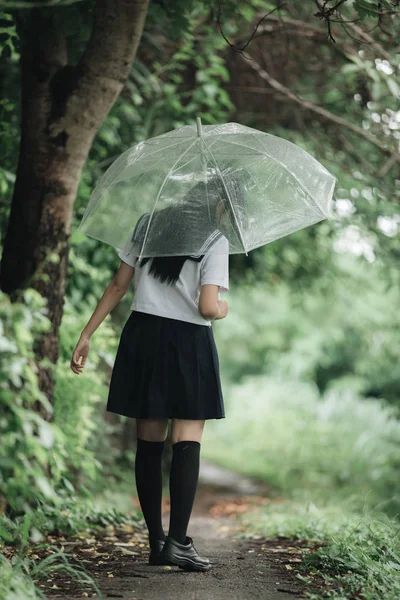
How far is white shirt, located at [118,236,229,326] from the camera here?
362 cm

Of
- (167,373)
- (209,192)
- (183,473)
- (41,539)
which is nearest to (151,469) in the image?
(183,473)

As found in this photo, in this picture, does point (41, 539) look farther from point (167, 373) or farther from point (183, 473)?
point (167, 373)

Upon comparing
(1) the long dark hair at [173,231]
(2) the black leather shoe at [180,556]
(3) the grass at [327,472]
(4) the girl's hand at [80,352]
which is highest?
(1) the long dark hair at [173,231]

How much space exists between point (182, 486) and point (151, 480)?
20 cm

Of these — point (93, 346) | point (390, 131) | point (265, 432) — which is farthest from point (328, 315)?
point (93, 346)

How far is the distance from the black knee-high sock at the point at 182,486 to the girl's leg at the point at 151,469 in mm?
128

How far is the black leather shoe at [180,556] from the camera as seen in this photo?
3.53 meters

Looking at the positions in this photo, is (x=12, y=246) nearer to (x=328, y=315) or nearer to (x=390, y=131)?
(x=390, y=131)

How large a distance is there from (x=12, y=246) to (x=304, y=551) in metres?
2.28

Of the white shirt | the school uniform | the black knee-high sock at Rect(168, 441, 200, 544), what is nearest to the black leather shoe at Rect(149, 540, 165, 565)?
the black knee-high sock at Rect(168, 441, 200, 544)

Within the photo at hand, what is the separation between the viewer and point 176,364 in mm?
3605

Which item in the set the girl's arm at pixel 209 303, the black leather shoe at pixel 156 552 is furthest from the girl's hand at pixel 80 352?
the black leather shoe at pixel 156 552

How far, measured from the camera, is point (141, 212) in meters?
3.82

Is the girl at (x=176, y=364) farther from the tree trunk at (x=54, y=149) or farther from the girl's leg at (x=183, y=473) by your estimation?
the tree trunk at (x=54, y=149)
